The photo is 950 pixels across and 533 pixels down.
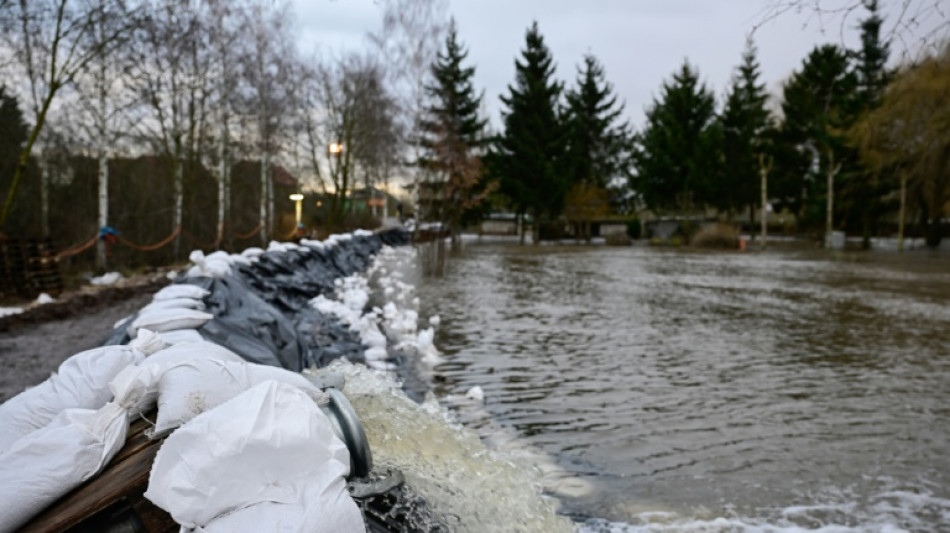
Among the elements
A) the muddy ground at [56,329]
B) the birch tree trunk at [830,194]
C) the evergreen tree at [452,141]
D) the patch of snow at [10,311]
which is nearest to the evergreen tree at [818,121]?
the birch tree trunk at [830,194]

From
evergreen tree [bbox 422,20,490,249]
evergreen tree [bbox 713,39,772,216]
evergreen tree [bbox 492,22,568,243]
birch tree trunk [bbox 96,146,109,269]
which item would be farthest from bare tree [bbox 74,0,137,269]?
evergreen tree [bbox 713,39,772,216]

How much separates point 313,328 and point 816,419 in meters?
4.79

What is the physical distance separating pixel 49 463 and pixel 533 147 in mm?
35645

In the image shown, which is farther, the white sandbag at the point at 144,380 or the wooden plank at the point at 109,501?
the white sandbag at the point at 144,380

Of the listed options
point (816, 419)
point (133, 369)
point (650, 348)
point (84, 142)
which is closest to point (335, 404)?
point (133, 369)

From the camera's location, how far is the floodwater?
11.6 ft

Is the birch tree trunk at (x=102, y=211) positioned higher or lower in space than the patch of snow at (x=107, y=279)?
higher

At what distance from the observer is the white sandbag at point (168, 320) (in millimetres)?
4316

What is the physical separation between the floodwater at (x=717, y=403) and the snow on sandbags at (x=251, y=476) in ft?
5.72

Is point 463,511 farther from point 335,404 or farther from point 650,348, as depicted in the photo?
point 650,348

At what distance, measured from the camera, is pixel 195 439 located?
1.90 meters

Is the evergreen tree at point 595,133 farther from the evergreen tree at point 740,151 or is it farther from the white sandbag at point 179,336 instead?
the white sandbag at point 179,336

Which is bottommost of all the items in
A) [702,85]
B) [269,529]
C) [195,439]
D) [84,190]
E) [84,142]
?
[269,529]

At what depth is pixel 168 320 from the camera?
4441 mm
